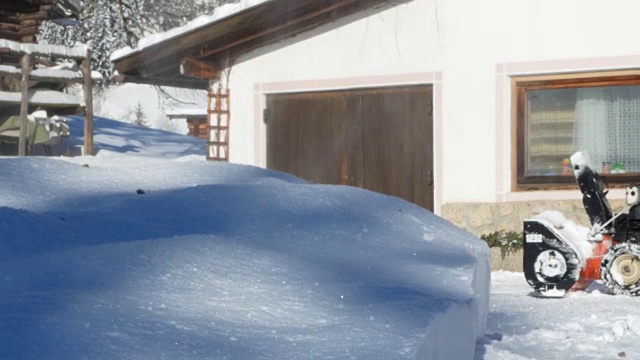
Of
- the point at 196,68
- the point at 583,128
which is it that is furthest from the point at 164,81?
the point at 583,128

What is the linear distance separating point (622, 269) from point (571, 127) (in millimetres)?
3377

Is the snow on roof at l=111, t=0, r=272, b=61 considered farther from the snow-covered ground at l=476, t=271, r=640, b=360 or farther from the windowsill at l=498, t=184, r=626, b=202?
the snow-covered ground at l=476, t=271, r=640, b=360

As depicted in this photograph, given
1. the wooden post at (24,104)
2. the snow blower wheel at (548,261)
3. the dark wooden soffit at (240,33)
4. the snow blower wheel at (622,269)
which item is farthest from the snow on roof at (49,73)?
the snow blower wheel at (622,269)

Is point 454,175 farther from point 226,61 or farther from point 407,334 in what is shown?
point 407,334

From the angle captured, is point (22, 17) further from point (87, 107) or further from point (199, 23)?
point (199, 23)

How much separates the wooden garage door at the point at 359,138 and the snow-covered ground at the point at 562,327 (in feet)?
10.5

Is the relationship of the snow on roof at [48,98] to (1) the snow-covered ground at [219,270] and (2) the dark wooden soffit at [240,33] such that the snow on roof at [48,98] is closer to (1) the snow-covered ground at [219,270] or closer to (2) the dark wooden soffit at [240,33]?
(2) the dark wooden soffit at [240,33]

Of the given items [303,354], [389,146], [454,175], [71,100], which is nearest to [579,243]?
[454,175]

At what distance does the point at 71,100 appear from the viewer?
58.4ft

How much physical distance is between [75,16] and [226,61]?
40.2 feet

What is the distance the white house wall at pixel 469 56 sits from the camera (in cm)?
995

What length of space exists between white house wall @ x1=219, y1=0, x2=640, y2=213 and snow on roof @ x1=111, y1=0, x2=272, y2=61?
2.52 feet

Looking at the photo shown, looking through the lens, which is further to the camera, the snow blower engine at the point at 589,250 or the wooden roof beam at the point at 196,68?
the wooden roof beam at the point at 196,68

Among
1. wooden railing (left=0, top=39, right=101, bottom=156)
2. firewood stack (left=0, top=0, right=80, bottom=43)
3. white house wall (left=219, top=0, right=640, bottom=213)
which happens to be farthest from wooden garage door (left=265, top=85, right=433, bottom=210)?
firewood stack (left=0, top=0, right=80, bottom=43)
